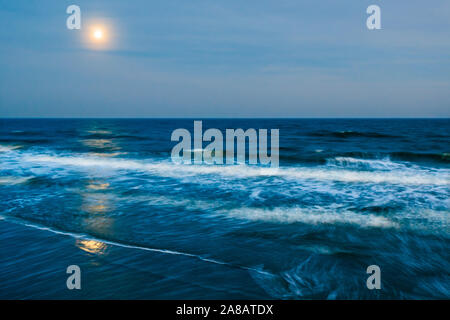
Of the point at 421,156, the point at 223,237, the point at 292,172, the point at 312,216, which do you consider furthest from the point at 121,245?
the point at 421,156

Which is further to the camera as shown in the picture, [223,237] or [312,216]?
[312,216]

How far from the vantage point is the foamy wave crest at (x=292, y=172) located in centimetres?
1383

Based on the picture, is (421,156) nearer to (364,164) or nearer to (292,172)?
(364,164)

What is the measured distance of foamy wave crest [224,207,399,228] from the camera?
25.4ft

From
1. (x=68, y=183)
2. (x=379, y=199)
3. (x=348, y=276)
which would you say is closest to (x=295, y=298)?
(x=348, y=276)

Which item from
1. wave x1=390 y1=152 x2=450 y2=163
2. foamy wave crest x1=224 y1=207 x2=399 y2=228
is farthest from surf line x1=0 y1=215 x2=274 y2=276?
wave x1=390 y1=152 x2=450 y2=163

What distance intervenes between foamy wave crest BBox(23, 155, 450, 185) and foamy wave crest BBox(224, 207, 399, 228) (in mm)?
5440

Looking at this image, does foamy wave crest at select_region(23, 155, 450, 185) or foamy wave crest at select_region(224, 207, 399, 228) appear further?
foamy wave crest at select_region(23, 155, 450, 185)

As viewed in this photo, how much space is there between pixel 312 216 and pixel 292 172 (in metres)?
7.69

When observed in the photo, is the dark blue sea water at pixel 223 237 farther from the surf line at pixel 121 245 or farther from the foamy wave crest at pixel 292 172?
the foamy wave crest at pixel 292 172

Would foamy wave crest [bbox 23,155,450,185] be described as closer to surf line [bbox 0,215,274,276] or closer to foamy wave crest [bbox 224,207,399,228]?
foamy wave crest [bbox 224,207,399,228]

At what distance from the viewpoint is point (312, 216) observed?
8242 mm

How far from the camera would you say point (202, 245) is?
243 inches

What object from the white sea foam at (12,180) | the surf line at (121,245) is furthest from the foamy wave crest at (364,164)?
the white sea foam at (12,180)
